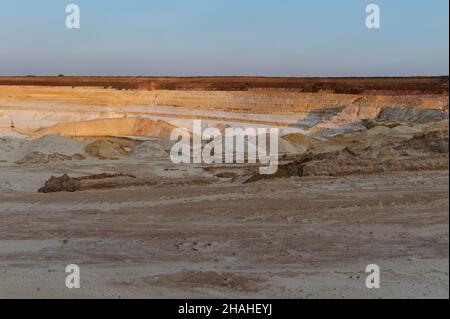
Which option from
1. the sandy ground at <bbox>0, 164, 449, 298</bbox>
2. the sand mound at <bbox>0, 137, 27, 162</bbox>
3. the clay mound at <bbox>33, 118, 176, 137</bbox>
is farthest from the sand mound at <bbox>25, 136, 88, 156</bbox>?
the sandy ground at <bbox>0, 164, 449, 298</bbox>

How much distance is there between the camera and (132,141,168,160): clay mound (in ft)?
73.9

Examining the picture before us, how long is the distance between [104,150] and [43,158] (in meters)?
2.55

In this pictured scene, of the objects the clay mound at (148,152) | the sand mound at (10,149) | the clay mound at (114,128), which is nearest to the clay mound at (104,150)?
the clay mound at (148,152)

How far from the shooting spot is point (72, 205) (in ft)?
37.4

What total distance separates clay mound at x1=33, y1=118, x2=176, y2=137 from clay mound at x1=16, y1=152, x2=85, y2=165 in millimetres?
9329

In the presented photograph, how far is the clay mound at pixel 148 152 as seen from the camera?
22.5 metres

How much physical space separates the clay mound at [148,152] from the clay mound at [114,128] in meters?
7.32

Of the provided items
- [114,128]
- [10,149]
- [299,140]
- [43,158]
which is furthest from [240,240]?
[114,128]

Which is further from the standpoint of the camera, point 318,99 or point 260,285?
point 318,99

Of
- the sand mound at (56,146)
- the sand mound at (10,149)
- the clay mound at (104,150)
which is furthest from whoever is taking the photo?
the clay mound at (104,150)

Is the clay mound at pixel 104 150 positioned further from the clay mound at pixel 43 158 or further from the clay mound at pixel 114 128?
the clay mound at pixel 114 128

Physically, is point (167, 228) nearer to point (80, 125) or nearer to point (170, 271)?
point (170, 271)
